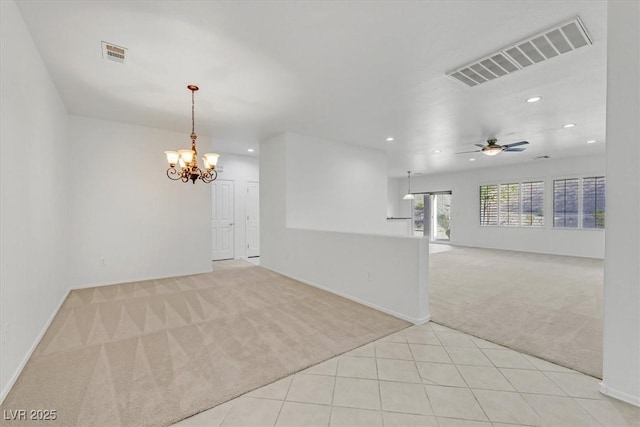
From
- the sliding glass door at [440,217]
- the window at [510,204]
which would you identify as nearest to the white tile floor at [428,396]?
the window at [510,204]

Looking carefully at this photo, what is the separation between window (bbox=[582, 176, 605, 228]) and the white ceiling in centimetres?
319

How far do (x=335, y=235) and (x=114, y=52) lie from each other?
338cm

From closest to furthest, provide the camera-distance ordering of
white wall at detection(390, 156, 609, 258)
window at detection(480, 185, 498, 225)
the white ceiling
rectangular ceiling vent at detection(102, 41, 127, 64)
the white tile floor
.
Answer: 1. the white tile floor
2. the white ceiling
3. rectangular ceiling vent at detection(102, 41, 127, 64)
4. white wall at detection(390, 156, 609, 258)
5. window at detection(480, 185, 498, 225)

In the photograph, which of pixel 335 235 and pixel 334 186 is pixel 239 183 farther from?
pixel 335 235

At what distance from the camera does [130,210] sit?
494 cm

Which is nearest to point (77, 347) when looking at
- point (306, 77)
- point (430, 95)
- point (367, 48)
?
point (306, 77)

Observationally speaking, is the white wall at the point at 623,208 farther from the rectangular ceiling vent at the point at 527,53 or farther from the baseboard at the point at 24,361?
the baseboard at the point at 24,361

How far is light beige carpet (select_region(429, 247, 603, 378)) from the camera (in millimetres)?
2607

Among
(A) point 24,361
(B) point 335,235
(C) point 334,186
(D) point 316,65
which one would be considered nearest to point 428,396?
(B) point 335,235

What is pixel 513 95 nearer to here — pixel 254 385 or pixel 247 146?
pixel 254 385

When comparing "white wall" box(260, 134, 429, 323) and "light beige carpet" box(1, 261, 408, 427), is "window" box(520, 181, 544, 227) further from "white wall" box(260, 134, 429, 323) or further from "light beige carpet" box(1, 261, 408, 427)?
"light beige carpet" box(1, 261, 408, 427)

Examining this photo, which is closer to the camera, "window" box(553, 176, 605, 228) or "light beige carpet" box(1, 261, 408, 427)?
→ "light beige carpet" box(1, 261, 408, 427)

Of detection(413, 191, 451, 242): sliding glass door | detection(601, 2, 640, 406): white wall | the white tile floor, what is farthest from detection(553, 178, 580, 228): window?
detection(601, 2, 640, 406): white wall

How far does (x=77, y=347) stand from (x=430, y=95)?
15.9 ft
